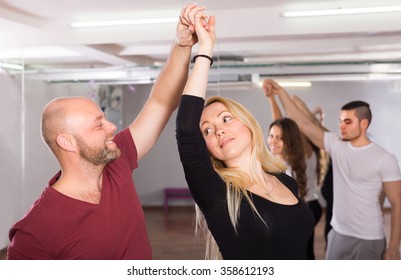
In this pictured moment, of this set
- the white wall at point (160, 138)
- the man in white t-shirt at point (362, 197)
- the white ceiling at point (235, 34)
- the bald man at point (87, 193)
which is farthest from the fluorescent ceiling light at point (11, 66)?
the bald man at point (87, 193)

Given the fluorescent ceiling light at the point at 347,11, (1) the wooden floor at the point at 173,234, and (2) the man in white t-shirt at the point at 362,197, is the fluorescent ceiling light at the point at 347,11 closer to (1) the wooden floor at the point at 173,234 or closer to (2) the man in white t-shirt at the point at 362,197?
(2) the man in white t-shirt at the point at 362,197

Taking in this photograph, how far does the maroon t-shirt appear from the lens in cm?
151

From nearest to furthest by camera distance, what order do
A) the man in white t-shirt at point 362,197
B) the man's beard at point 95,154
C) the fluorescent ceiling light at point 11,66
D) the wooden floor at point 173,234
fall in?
the man's beard at point 95,154
the man in white t-shirt at point 362,197
the wooden floor at point 173,234
the fluorescent ceiling light at point 11,66

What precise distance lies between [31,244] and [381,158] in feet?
7.95

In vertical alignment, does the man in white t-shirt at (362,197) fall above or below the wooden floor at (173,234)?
above

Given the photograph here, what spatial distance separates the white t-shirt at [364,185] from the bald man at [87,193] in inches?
70.4

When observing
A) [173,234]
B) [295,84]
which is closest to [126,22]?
[295,84]

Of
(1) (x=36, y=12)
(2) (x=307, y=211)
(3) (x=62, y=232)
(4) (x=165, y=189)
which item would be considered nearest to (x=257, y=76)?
(4) (x=165, y=189)

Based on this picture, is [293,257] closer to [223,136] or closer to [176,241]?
[223,136]

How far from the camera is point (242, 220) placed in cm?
151

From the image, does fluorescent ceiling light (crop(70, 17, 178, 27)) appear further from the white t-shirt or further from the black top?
the black top

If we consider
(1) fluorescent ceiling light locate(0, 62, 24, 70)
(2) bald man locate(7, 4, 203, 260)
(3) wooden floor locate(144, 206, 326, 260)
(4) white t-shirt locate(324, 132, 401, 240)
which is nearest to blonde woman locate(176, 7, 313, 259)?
(2) bald man locate(7, 4, 203, 260)

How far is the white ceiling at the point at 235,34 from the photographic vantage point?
3.80 m
